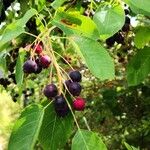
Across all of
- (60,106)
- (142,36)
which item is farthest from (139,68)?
(60,106)

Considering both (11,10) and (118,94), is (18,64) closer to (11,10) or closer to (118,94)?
(11,10)

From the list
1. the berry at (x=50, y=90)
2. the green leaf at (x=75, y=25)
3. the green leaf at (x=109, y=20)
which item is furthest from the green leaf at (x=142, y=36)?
the berry at (x=50, y=90)

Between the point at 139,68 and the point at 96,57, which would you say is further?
the point at 139,68

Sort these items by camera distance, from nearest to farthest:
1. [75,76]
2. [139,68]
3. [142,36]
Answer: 1. [75,76]
2. [139,68]
3. [142,36]

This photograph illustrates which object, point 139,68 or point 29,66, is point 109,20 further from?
point 139,68

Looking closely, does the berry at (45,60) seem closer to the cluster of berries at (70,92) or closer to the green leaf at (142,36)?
the cluster of berries at (70,92)

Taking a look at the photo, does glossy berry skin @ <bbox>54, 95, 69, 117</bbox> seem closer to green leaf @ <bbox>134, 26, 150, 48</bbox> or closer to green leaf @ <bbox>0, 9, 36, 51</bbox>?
green leaf @ <bbox>0, 9, 36, 51</bbox>
